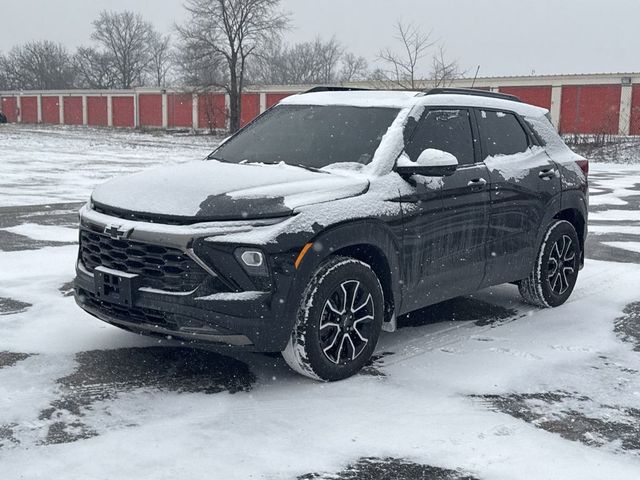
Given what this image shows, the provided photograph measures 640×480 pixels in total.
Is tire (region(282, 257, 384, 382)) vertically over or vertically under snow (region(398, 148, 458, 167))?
under

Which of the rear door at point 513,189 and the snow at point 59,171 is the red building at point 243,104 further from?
the rear door at point 513,189

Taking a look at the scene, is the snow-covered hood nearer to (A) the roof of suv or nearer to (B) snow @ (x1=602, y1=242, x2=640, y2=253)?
(A) the roof of suv

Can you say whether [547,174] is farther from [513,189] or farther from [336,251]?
[336,251]

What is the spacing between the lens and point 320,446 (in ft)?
12.1

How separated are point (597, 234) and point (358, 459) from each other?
8.13m

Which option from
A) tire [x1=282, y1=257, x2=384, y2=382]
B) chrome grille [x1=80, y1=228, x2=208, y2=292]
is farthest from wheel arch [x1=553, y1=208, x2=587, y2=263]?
chrome grille [x1=80, y1=228, x2=208, y2=292]

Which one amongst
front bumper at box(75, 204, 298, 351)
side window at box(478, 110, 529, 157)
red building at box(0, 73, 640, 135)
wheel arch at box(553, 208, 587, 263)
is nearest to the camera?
front bumper at box(75, 204, 298, 351)

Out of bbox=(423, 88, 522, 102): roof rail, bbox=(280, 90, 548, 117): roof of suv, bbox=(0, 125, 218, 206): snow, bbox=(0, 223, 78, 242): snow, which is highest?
bbox=(423, 88, 522, 102): roof rail

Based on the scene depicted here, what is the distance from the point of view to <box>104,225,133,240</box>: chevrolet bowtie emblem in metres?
4.30

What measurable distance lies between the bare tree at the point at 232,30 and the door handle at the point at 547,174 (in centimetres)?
4721

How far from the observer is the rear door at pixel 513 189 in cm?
572

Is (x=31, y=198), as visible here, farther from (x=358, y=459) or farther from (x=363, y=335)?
(x=358, y=459)

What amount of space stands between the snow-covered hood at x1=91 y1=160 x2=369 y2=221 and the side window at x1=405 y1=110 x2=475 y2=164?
63 centimetres

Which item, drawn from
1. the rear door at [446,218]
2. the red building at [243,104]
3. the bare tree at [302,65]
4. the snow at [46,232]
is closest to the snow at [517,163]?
the rear door at [446,218]
